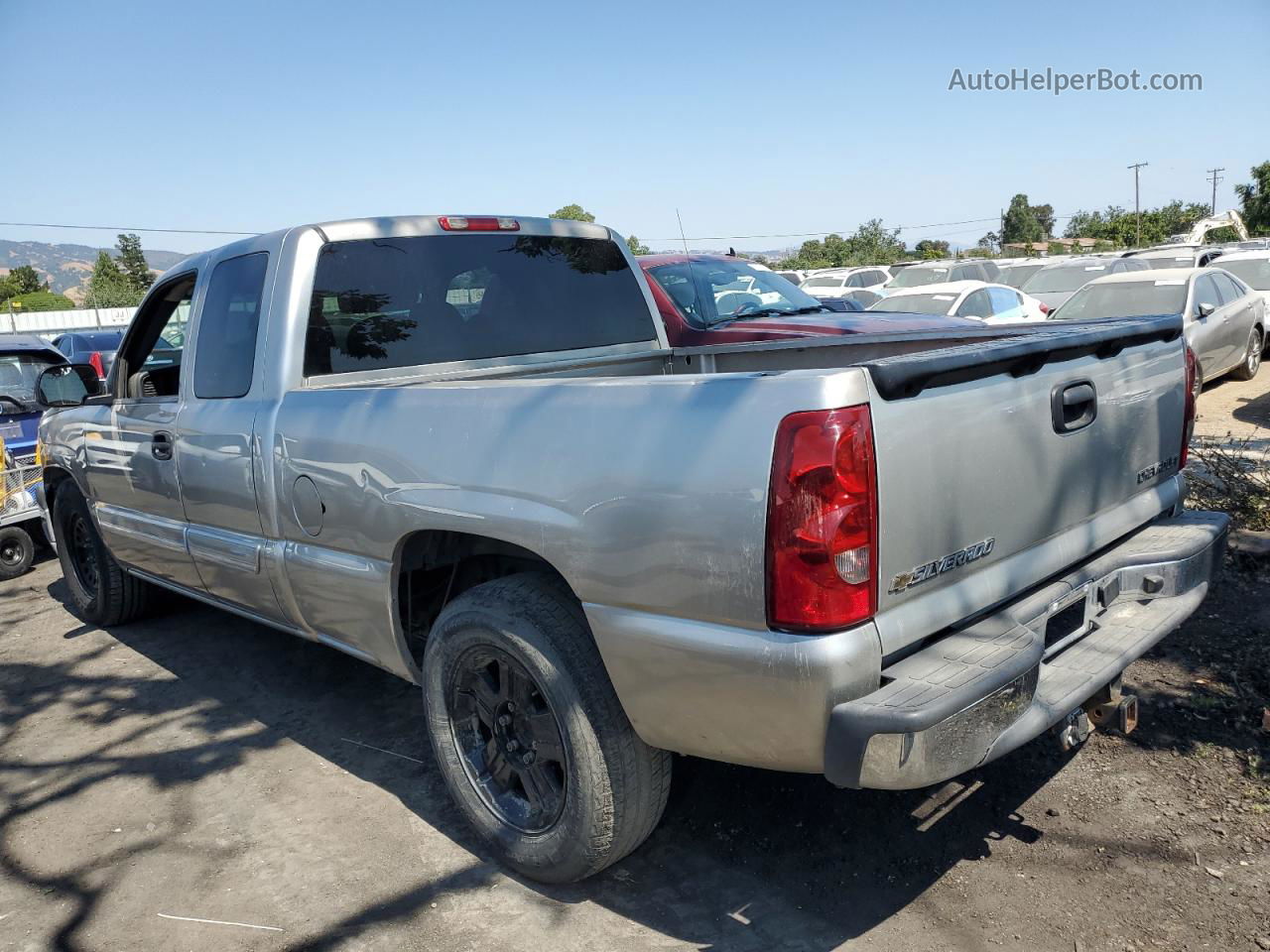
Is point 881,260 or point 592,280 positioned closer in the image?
point 592,280

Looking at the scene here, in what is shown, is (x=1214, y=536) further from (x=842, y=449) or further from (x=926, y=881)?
(x=842, y=449)

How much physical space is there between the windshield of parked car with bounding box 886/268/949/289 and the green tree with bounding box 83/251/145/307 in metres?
58.3

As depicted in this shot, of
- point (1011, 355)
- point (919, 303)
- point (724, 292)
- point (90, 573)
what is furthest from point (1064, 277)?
point (1011, 355)

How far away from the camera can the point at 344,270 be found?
12.5 feet

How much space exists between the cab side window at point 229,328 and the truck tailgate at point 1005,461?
8.77 ft

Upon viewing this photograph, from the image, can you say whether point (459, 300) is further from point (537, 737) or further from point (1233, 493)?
point (1233, 493)

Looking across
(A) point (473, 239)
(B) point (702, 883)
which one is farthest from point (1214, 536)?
(A) point (473, 239)

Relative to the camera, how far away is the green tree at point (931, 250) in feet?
167

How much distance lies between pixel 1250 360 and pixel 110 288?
257 feet

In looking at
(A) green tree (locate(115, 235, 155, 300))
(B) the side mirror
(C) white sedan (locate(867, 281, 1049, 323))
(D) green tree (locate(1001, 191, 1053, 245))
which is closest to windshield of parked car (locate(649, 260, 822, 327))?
(C) white sedan (locate(867, 281, 1049, 323))

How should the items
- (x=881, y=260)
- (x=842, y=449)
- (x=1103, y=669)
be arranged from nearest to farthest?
(x=842, y=449), (x=1103, y=669), (x=881, y=260)

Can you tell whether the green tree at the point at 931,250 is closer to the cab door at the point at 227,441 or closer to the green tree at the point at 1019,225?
the green tree at the point at 1019,225

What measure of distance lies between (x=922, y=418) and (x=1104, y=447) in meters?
0.97

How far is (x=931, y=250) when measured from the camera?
54.3 m
